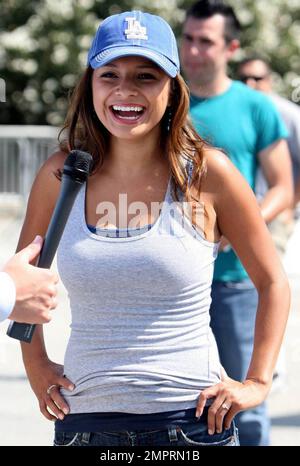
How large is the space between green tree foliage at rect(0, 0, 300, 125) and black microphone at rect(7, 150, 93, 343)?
45.6 feet

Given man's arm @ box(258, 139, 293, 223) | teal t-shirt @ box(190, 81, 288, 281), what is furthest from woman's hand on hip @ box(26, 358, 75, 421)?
man's arm @ box(258, 139, 293, 223)

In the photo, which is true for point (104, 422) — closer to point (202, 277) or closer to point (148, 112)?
point (202, 277)

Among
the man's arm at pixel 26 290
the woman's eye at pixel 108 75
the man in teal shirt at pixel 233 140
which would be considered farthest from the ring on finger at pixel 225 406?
the man in teal shirt at pixel 233 140

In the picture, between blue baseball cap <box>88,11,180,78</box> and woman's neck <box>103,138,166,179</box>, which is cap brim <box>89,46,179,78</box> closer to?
blue baseball cap <box>88,11,180,78</box>

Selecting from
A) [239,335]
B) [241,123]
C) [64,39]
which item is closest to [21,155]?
[64,39]

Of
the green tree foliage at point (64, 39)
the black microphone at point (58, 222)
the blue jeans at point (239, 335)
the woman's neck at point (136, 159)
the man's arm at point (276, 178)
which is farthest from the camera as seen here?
the green tree foliage at point (64, 39)

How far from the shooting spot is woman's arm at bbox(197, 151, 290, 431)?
303 cm

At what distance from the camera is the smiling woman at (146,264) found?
290cm

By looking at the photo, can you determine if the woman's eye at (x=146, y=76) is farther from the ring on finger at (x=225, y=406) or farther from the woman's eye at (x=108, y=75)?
the ring on finger at (x=225, y=406)

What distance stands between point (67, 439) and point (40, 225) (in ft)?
1.93

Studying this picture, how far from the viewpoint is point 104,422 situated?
9.55 ft

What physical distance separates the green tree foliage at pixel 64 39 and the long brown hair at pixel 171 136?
13317mm

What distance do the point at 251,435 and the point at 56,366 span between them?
1705 mm

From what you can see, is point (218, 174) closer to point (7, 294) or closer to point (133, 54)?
point (133, 54)
